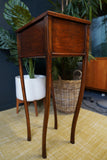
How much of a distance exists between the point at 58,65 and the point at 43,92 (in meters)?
0.36

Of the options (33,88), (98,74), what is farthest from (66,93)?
(98,74)

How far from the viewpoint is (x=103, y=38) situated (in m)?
2.34

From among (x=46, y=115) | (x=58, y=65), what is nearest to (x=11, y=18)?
(x=58, y=65)

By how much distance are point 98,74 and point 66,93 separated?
43.3 inches

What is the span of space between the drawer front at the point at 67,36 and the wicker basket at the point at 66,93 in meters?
0.57

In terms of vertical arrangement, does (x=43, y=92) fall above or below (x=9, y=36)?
below

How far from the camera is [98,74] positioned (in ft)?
6.79

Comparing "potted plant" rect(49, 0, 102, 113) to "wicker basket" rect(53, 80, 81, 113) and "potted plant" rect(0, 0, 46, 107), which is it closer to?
"wicker basket" rect(53, 80, 81, 113)

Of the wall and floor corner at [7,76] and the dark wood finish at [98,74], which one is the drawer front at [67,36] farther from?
the dark wood finish at [98,74]

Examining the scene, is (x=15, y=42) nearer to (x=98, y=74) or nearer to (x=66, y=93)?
(x=66, y=93)

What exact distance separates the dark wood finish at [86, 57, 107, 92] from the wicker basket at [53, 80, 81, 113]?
0.98 metres

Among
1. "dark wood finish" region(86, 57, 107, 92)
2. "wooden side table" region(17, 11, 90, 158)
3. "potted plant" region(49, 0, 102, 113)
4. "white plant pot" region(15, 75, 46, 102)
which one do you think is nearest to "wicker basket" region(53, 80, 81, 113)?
"potted plant" region(49, 0, 102, 113)

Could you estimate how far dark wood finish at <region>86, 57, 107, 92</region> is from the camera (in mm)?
1999

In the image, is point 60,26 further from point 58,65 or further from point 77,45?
point 58,65
